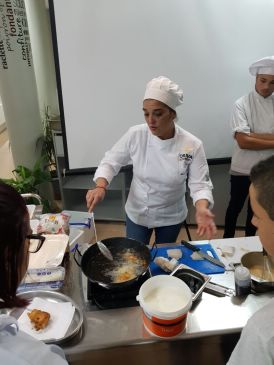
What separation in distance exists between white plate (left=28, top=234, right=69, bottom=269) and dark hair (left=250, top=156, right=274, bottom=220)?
0.84m

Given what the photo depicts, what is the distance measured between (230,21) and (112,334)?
2427 mm

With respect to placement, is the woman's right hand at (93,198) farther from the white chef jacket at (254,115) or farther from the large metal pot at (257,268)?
the white chef jacket at (254,115)

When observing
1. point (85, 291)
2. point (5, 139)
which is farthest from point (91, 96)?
point (5, 139)

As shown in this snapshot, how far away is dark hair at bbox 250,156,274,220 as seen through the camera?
0.79 m

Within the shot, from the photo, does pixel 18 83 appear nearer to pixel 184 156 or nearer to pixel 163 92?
pixel 163 92

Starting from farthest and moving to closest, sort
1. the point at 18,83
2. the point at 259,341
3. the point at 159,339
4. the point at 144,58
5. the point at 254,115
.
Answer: the point at 18,83
the point at 144,58
the point at 254,115
the point at 159,339
the point at 259,341

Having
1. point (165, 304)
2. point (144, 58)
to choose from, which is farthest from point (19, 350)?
point (144, 58)

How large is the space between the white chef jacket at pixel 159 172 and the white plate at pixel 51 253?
48 cm

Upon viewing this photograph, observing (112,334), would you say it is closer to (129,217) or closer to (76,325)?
(76,325)

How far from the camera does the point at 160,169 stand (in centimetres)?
172

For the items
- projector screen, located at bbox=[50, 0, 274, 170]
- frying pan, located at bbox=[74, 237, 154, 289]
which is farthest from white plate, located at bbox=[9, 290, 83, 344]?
projector screen, located at bbox=[50, 0, 274, 170]

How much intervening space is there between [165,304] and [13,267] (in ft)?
1.85

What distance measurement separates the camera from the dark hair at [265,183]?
2.59ft

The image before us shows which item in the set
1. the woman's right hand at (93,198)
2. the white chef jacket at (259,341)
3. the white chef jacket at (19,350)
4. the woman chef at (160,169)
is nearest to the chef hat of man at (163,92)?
the woman chef at (160,169)
